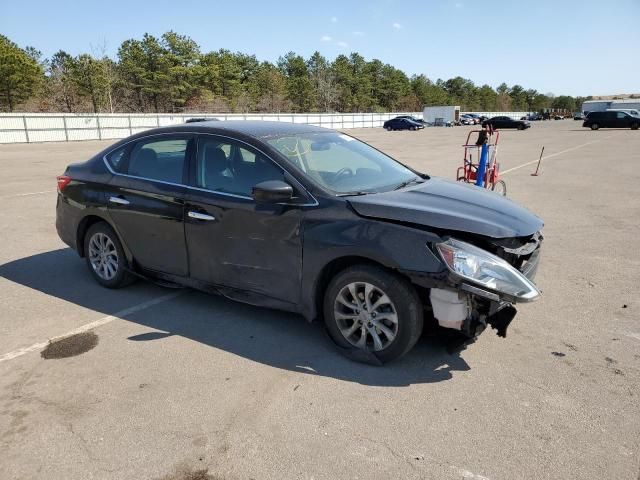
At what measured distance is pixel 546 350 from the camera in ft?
12.7

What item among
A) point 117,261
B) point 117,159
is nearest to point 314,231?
point 117,261

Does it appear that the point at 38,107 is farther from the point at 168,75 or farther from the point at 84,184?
the point at 84,184

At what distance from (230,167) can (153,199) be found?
872mm

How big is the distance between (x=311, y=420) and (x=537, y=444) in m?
1.25

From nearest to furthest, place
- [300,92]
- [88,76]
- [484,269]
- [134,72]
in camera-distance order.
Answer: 1. [484,269]
2. [88,76]
3. [134,72]
4. [300,92]

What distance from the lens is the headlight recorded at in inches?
127

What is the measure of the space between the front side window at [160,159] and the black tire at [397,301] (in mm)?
1897

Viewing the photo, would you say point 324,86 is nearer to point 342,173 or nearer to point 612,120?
point 612,120

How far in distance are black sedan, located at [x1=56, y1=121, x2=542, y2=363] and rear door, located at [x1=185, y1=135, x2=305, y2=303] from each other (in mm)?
10

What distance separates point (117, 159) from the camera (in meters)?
5.14

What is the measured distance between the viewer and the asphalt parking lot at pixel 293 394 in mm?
2643

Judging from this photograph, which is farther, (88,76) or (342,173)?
(88,76)

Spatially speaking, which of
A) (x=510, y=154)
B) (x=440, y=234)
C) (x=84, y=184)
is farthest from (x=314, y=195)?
(x=510, y=154)

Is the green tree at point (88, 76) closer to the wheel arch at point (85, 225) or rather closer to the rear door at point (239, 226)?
the wheel arch at point (85, 225)
